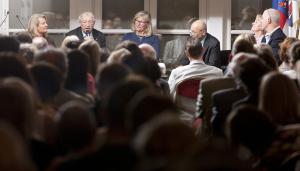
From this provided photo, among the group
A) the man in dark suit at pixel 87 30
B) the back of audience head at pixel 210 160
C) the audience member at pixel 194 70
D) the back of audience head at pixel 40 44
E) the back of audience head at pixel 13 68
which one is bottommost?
the back of audience head at pixel 210 160

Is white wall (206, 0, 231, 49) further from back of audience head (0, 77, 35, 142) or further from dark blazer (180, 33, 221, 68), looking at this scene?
back of audience head (0, 77, 35, 142)

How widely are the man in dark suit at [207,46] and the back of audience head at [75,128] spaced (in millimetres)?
6084

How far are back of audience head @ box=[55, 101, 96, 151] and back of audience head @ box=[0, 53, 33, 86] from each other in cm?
99

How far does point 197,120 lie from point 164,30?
5.26 meters

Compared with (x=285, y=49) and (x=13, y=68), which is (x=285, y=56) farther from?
(x=13, y=68)

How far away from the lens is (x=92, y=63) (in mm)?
5590

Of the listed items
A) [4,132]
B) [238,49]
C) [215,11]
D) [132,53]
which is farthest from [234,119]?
[215,11]

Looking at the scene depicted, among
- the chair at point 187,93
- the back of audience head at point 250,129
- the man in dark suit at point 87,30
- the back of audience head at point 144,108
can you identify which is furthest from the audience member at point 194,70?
the back of audience head at point 144,108

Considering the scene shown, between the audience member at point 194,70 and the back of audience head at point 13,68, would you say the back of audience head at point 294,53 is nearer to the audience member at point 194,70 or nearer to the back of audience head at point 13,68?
the audience member at point 194,70

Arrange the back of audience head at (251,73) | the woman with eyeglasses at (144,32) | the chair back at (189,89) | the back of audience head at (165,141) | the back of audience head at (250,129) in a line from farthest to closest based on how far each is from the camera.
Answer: the woman with eyeglasses at (144,32) < the chair back at (189,89) < the back of audience head at (251,73) < the back of audience head at (250,129) < the back of audience head at (165,141)

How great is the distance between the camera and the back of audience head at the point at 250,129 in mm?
3525

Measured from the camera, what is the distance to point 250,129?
138 inches

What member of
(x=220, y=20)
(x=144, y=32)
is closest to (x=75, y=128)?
(x=144, y=32)

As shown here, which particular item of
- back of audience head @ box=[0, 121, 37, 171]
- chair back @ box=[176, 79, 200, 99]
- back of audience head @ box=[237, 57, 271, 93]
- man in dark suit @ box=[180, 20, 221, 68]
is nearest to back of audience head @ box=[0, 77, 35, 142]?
back of audience head @ box=[0, 121, 37, 171]
